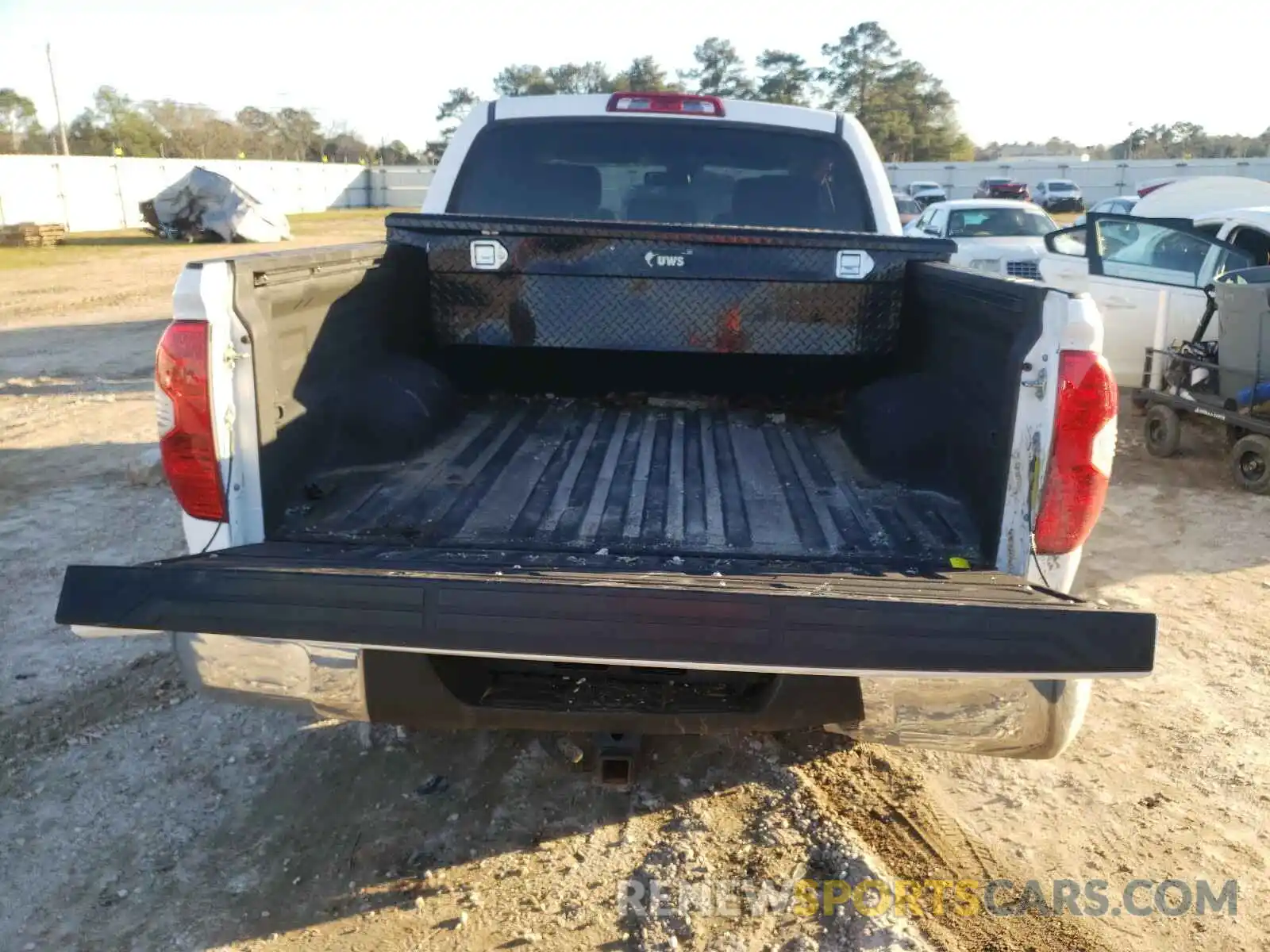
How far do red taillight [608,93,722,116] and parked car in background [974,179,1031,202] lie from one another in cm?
3630

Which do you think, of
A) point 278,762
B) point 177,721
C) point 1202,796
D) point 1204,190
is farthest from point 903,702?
point 1204,190

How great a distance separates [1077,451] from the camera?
236 cm

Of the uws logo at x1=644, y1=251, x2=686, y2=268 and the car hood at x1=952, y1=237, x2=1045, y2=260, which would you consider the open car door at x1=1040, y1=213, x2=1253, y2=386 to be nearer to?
the car hood at x1=952, y1=237, x2=1045, y2=260

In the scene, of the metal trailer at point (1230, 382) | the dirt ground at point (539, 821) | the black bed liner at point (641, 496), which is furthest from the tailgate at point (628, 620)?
the metal trailer at point (1230, 382)

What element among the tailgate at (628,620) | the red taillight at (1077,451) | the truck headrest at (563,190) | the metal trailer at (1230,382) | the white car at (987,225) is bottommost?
the metal trailer at (1230,382)

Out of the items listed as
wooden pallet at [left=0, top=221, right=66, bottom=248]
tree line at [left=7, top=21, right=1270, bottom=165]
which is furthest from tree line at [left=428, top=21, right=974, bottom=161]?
wooden pallet at [left=0, top=221, right=66, bottom=248]

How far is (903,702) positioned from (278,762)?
226 centimetres

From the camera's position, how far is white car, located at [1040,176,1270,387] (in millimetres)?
7750

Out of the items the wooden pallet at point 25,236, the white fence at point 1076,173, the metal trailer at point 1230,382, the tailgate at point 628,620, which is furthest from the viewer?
the white fence at point 1076,173

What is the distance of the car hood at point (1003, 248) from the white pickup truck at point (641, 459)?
8.70 m

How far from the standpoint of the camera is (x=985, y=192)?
40.6m

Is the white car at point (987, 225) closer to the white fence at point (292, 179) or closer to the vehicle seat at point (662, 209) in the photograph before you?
the vehicle seat at point (662, 209)

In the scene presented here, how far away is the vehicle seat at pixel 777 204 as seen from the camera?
4.40m

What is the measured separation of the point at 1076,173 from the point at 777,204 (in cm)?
5288
